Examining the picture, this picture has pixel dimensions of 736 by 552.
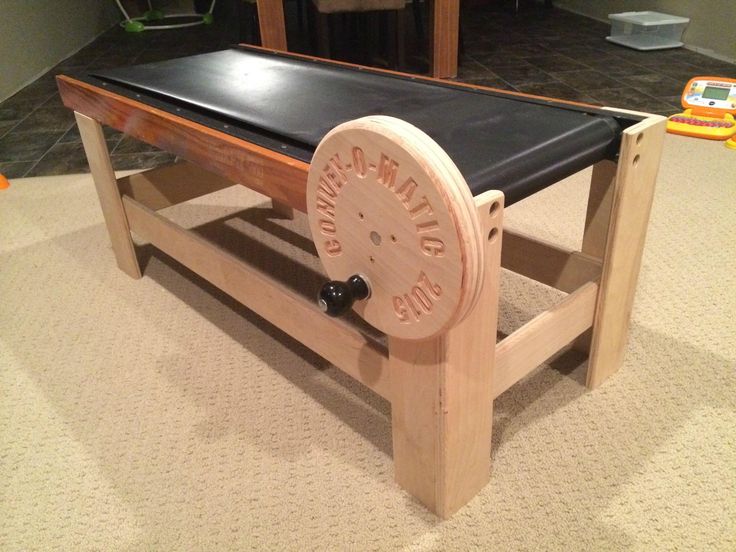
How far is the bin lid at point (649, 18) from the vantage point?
3.25 metres

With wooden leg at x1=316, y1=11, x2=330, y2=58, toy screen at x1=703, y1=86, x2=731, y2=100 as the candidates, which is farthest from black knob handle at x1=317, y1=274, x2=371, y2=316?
wooden leg at x1=316, y1=11, x2=330, y2=58

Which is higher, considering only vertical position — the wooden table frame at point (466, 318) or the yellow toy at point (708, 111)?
the wooden table frame at point (466, 318)

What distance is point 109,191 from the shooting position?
134 cm

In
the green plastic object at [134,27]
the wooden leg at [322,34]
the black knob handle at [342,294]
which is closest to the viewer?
the black knob handle at [342,294]

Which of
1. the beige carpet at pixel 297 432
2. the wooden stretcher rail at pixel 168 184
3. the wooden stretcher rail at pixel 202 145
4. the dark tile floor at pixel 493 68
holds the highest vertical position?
the wooden stretcher rail at pixel 202 145

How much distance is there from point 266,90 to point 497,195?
598 millimetres

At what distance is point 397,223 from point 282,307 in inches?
14.7

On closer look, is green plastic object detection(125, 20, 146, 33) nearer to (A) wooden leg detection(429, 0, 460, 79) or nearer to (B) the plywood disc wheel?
(A) wooden leg detection(429, 0, 460, 79)

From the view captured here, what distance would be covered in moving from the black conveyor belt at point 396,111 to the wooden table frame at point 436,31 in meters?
1.22

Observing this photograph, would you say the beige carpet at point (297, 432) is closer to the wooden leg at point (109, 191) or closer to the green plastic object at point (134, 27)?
the wooden leg at point (109, 191)

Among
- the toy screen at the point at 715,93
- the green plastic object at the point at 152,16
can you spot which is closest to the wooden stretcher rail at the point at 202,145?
the toy screen at the point at 715,93

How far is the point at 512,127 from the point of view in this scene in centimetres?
80

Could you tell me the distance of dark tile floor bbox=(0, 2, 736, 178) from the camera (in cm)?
232

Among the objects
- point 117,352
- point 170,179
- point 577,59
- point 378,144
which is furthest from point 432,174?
point 577,59
